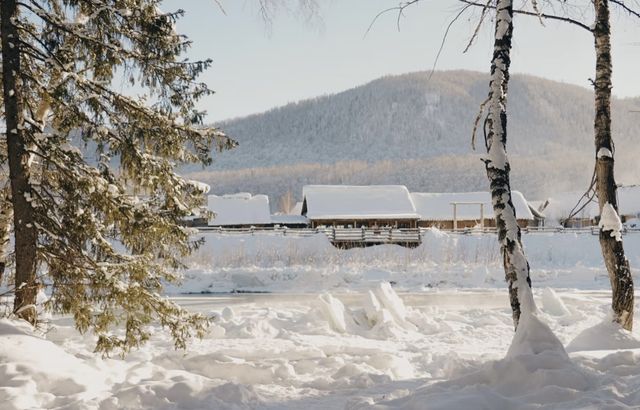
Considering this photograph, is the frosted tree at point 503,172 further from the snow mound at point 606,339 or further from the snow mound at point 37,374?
the snow mound at point 37,374

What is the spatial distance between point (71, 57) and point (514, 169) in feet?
537

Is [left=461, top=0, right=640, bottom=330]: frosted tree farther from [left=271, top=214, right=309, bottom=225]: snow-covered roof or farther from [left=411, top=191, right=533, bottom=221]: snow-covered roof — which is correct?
[left=271, top=214, right=309, bottom=225]: snow-covered roof

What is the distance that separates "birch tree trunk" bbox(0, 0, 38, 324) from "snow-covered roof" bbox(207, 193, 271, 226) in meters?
46.0

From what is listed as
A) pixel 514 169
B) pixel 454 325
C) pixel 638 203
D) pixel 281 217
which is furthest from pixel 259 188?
pixel 454 325

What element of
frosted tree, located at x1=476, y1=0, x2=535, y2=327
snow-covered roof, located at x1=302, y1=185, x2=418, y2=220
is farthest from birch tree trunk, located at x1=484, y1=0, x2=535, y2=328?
snow-covered roof, located at x1=302, y1=185, x2=418, y2=220

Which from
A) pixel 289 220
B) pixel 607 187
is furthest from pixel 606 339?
pixel 289 220

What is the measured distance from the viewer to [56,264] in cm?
677

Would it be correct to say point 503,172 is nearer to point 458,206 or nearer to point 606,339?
point 606,339

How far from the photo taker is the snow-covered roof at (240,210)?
53.9m

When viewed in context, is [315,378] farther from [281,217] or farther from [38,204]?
[281,217]

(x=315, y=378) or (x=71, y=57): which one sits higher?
(x=71, y=57)

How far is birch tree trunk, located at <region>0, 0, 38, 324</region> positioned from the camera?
660 cm

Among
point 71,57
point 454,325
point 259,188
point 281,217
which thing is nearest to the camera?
point 71,57

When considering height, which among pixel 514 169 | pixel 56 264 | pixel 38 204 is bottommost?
pixel 56 264
